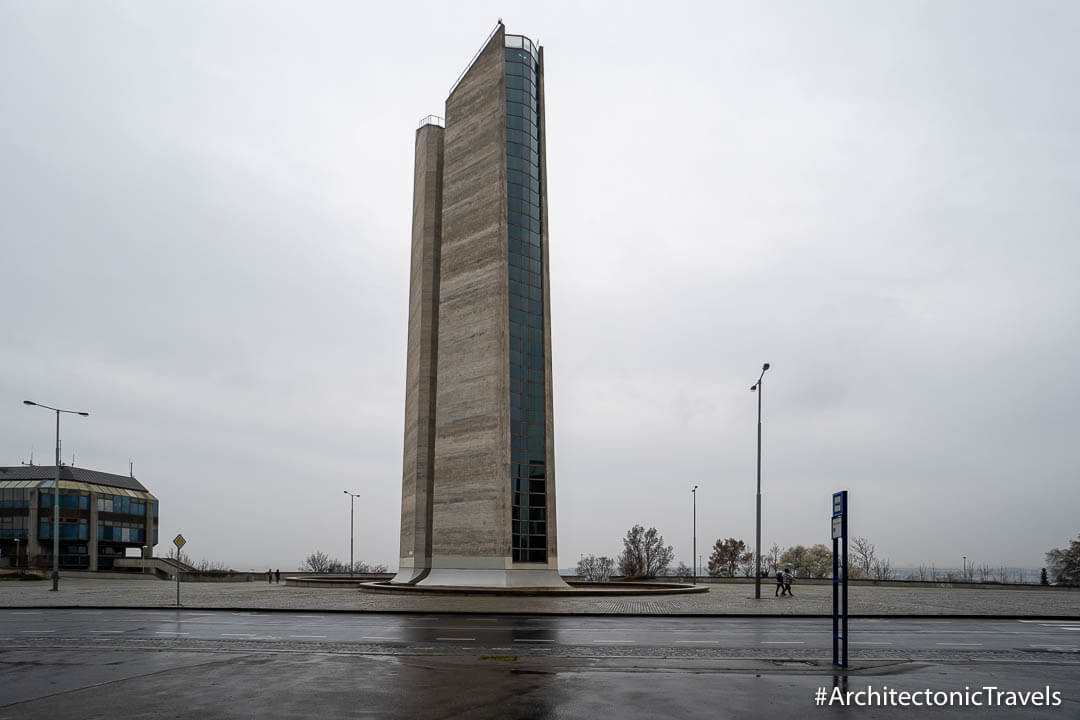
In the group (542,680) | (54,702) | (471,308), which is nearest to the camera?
(54,702)

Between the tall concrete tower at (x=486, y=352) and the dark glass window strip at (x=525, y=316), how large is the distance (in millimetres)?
74

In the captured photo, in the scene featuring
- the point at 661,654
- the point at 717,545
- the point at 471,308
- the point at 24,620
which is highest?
the point at 471,308

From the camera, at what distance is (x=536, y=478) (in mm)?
49406

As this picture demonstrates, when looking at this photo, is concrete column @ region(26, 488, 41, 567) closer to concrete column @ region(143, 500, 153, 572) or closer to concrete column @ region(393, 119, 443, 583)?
concrete column @ region(143, 500, 153, 572)

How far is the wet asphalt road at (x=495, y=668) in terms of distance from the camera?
1017 cm

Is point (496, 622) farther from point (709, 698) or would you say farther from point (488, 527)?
point (488, 527)

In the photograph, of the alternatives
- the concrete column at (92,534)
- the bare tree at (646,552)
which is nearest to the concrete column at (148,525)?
the concrete column at (92,534)

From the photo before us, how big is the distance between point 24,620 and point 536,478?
96.2 feet

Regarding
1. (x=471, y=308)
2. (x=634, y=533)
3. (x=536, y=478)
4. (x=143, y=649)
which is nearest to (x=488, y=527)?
(x=536, y=478)

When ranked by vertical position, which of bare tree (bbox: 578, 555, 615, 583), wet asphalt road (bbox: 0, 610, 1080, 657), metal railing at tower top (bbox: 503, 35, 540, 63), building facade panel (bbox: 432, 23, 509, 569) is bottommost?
bare tree (bbox: 578, 555, 615, 583)

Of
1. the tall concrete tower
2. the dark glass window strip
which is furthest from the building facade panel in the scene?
the dark glass window strip

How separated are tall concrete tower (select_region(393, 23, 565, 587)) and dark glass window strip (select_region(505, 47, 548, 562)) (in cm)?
7

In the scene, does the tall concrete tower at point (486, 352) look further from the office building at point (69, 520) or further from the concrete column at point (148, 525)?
the concrete column at point (148, 525)

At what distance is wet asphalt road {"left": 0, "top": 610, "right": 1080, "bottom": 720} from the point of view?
10.2m
